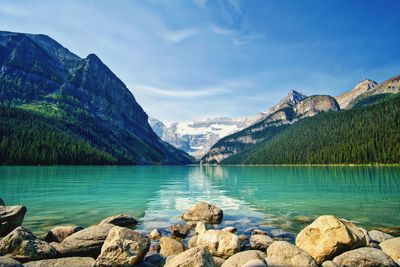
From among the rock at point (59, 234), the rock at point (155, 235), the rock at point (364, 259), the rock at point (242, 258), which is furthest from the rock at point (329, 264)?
the rock at point (59, 234)

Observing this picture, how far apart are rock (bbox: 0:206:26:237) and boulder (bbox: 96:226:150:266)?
8513mm

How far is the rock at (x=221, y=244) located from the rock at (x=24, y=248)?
25.5 feet

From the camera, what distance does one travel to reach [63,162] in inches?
7653

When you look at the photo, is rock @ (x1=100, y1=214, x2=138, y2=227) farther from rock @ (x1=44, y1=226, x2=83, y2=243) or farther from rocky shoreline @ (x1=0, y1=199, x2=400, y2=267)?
rocky shoreline @ (x1=0, y1=199, x2=400, y2=267)

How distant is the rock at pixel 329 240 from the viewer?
13.4 metres

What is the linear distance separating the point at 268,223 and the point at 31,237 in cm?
1796

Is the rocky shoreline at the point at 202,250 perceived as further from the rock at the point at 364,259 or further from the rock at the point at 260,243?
the rock at the point at 260,243

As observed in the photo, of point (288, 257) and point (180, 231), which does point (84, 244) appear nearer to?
point (180, 231)

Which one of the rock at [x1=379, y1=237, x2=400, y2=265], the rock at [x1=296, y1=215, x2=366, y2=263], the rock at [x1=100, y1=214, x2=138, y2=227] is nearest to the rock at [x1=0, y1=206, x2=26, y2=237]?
the rock at [x1=100, y1=214, x2=138, y2=227]

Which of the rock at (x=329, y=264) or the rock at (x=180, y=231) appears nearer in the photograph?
the rock at (x=329, y=264)

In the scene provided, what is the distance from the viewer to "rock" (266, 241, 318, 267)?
39.5 ft

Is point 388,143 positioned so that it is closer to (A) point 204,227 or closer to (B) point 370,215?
(B) point 370,215

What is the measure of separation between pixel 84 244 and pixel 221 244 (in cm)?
726

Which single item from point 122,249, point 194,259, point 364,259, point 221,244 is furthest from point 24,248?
point 364,259
